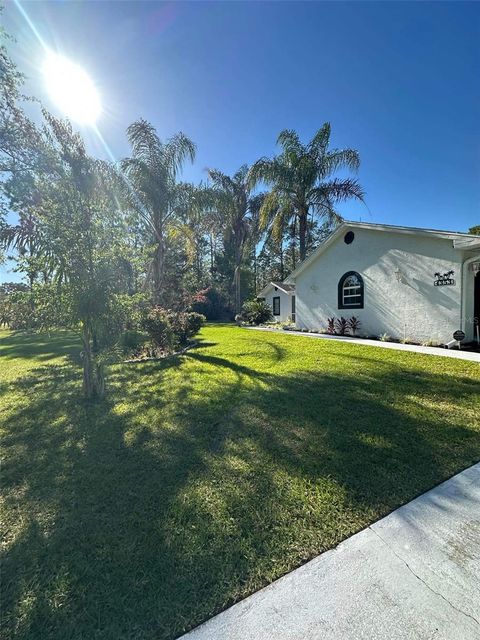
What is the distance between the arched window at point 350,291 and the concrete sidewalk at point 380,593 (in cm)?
1087

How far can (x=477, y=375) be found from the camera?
6.16 metres

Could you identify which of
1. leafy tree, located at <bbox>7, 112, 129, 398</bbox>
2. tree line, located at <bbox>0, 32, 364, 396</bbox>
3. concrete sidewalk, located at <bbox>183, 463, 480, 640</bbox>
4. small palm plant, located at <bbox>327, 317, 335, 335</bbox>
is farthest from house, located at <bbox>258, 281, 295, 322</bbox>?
concrete sidewalk, located at <bbox>183, 463, 480, 640</bbox>

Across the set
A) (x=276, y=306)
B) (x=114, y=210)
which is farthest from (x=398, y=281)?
(x=276, y=306)

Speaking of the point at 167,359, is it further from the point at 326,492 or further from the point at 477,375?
the point at 477,375

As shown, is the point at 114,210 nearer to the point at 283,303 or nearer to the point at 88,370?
the point at 88,370

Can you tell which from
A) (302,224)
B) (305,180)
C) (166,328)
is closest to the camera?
(166,328)

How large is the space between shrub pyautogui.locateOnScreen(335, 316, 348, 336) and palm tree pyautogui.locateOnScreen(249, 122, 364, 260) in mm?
4948

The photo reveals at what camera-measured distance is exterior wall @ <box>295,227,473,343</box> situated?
9438mm

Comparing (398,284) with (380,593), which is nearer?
(380,593)

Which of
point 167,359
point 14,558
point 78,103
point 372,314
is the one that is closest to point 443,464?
point 14,558

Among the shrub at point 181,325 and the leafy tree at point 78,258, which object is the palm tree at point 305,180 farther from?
the leafy tree at point 78,258

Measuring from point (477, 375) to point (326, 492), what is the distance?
545 centimetres

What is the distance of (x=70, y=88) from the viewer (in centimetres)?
832

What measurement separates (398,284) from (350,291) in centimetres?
223
